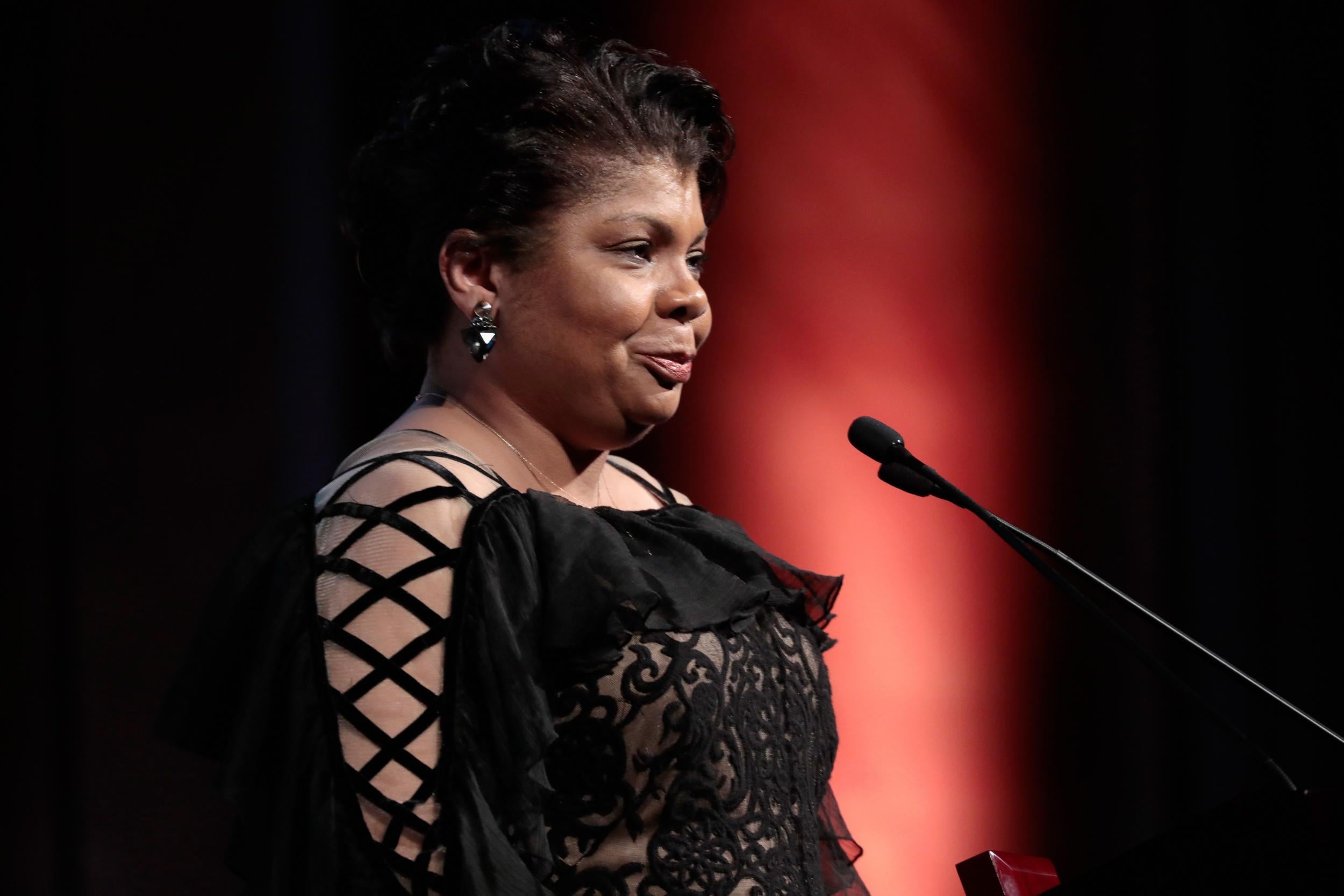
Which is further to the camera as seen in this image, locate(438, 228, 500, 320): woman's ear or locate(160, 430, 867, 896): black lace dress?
locate(438, 228, 500, 320): woman's ear

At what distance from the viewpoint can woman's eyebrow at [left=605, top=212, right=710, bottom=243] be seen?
52.7 inches

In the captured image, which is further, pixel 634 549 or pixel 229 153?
pixel 229 153

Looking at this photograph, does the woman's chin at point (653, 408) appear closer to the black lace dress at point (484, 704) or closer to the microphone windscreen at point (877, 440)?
the black lace dress at point (484, 704)

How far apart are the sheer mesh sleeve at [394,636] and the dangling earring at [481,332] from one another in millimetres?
189

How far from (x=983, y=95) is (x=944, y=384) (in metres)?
0.57

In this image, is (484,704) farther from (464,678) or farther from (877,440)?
(877,440)

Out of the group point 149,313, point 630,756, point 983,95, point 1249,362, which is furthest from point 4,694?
point 1249,362

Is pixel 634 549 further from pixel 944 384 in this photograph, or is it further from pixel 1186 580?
pixel 1186 580

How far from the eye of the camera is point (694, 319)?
1.39 metres

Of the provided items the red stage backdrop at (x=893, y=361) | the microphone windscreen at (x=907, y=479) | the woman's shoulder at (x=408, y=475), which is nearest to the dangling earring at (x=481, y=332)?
the woman's shoulder at (x=408, y=475)

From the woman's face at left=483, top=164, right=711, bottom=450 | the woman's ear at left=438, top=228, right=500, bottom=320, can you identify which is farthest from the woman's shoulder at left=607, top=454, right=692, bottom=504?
the woman's ear at left=438, top=228, right=500, bottom=320

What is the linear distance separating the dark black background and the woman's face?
791 millimetres

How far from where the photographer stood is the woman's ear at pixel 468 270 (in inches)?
53.0

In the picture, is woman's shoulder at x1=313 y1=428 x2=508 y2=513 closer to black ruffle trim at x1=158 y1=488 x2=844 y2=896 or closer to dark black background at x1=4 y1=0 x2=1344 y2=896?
black ruffle trim at x1=158 y1=488 x2=844 y2=896
